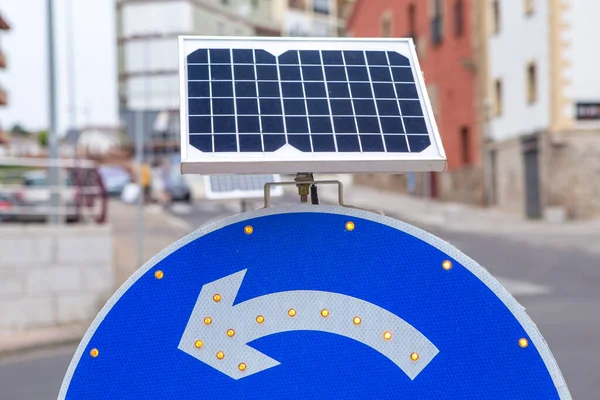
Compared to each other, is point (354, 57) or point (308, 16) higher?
point (308, 16)

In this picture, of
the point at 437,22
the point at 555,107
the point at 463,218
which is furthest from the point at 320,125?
the point at 437,22

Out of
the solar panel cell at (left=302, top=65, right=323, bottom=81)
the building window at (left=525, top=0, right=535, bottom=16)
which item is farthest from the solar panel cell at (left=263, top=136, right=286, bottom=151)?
the building window at (left=525, top=0, right=535, bottom=16)

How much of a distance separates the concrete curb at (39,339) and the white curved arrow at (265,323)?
7932mm

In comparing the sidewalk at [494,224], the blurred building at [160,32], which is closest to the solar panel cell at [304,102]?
the sidewalk at [494,224]

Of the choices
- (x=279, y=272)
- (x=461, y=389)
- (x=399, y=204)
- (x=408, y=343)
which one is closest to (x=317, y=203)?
(x=279, y=272)

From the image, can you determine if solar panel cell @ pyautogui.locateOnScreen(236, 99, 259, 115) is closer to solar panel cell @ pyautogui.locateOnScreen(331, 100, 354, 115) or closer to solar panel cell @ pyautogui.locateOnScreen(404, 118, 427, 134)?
solar panel cell @ pyautogui.locateOnScreen(331, 100, 354, 115)

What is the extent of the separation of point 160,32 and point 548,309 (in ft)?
215

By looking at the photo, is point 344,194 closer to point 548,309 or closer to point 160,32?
point 548,309

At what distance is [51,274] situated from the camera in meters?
10.7

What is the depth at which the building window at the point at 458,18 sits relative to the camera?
3894 cm

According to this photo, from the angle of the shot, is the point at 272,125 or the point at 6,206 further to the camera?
the point at 6,206

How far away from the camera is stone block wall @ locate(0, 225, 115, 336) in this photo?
34.3 feet

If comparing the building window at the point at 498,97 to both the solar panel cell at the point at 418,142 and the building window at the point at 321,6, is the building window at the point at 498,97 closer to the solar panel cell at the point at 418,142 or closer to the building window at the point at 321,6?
the solar panel cell at the point at 418,142

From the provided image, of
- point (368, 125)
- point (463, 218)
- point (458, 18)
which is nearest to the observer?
point (368, 125)
